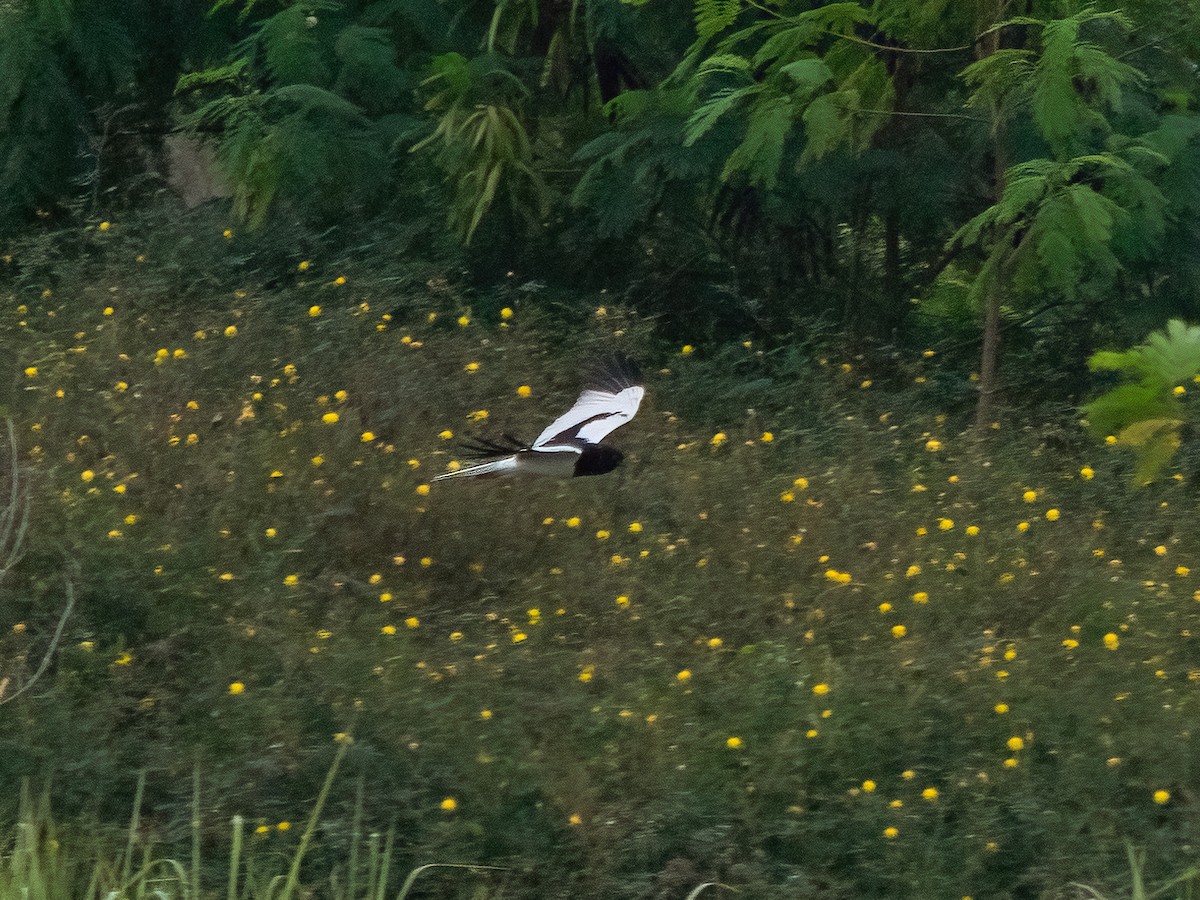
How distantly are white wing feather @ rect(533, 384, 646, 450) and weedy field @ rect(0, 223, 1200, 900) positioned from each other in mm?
413

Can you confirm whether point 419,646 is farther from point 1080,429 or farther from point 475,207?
point 1080,429

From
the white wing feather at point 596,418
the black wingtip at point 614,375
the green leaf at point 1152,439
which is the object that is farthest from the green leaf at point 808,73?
the green leaf at point 1152,439

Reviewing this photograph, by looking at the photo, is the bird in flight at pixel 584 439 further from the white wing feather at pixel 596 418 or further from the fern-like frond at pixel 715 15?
the fern-like frond at pixel 715 15

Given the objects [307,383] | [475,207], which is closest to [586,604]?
[307,383]

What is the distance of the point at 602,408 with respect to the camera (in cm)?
571

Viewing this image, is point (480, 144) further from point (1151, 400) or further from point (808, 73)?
point (1151, 400)

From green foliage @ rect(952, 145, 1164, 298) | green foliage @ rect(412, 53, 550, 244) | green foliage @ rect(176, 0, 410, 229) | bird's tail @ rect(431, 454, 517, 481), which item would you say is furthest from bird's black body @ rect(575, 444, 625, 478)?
green foliage @ rect(176, 0, 410, 229)

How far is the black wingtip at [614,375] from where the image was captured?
584cm

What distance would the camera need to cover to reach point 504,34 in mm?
7648

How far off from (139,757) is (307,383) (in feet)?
7.80

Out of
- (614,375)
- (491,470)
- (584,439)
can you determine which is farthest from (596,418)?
(491,470)

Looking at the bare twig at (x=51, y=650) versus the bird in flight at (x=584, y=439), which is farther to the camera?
the bird in flight at (x=584, y=439)

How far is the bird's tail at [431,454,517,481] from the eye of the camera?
5539 mm

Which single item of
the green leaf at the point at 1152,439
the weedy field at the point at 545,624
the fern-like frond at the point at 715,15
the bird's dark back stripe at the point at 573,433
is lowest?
the weedy field at the point at 545,624
